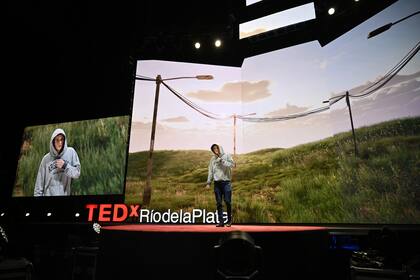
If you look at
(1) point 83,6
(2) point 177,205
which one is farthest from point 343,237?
(1) point 83,6

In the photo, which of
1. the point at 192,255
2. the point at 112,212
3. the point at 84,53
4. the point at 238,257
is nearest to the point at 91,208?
the point at 112,212

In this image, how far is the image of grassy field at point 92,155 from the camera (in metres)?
5.40

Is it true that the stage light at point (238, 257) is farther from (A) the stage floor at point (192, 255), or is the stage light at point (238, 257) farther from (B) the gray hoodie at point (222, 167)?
(B) the gray hoodie at point (222, 167)

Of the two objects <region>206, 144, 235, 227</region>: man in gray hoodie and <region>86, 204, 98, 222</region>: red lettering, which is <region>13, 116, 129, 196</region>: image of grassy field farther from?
<region>206, 144, 235, 227</region>: man in gray hoodie

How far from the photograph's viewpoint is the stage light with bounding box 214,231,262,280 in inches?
38.7

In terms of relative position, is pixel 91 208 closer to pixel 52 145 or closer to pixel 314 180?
pixel 52 145

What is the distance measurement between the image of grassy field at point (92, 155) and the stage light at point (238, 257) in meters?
4.61

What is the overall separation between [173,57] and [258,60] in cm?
168

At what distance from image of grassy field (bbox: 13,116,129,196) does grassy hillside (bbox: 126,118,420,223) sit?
0.34 meters

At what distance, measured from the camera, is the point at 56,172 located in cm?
579

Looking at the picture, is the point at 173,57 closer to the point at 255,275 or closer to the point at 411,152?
the point at 411,152

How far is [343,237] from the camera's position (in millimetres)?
3922

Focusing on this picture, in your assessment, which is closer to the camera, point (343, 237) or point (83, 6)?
point (343, 237)

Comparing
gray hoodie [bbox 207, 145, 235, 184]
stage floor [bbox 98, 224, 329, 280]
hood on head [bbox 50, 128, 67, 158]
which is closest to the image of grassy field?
hood on head [bbox 50, 128, 67, 158]
